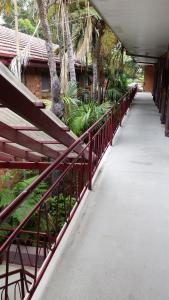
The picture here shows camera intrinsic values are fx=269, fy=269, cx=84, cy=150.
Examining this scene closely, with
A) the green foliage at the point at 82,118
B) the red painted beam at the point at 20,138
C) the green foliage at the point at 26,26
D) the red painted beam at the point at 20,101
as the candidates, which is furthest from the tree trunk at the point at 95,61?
the green foliage at the point at 26,26

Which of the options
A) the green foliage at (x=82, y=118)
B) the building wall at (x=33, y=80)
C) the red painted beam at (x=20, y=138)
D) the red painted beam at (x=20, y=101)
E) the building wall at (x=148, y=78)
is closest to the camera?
the red painted beam at (x=20, y=101)

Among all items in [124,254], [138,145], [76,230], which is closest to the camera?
[124,254]

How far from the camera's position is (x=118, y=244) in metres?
3.02

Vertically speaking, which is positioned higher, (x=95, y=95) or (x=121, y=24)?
(x=121, y=24)

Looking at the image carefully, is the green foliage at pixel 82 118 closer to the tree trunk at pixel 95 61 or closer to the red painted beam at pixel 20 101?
the tree trunk at pixel 95 61

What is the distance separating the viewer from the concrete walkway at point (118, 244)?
2375mm

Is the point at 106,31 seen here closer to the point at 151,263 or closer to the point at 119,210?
the point at 119,210

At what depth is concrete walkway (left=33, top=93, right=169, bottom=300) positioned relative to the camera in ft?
7.79

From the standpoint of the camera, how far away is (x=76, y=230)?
323 cm

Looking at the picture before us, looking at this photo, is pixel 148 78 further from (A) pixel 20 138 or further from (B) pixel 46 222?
(B) pixel 46 222

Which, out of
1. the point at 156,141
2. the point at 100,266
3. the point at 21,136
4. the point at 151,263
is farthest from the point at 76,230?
the point at 156,141

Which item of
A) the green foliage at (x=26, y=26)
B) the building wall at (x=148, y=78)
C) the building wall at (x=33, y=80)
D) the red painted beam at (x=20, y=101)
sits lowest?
the red painted beam at (x=20, y=101)

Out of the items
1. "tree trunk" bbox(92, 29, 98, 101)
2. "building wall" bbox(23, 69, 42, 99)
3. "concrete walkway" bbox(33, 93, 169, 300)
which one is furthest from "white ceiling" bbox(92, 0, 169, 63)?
"building wall" bbox(23, 69, 42, 99)

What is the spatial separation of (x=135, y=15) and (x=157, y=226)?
4.27 meters
